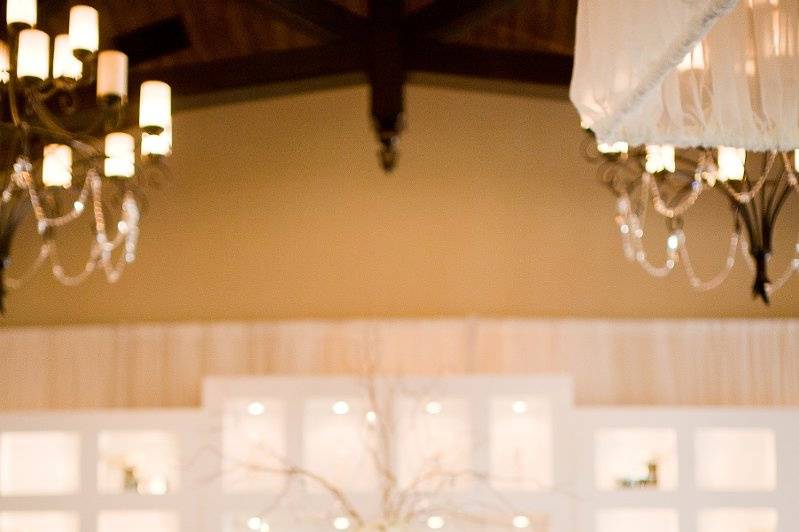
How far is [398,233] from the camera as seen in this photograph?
711cm

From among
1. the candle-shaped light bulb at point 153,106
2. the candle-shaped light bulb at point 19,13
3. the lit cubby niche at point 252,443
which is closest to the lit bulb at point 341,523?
the lit cubby niche at point 252,443

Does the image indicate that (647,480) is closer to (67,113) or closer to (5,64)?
(67,113)

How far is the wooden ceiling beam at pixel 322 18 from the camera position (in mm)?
5691

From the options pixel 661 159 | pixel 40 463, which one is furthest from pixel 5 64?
pixel 40 463

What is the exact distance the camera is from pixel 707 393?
676 cm

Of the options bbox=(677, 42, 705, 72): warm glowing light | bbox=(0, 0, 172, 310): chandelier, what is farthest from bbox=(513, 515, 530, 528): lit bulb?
bbox=(677, 42, 705, 72): warm glowing light

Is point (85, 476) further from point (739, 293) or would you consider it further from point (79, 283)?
point (739, 293)

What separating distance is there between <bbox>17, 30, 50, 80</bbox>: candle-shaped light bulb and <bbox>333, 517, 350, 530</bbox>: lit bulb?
336 cm

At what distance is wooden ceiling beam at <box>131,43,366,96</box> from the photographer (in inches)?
249

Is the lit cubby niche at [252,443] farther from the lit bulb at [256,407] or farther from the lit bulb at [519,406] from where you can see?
the lit bulb at [519,406]

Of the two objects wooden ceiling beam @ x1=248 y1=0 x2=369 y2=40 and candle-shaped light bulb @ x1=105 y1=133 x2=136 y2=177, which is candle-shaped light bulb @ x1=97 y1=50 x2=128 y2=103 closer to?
candle-shaped light bulb @ x1=105 y1=133 x2=136 y2=177

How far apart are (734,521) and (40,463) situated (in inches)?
158

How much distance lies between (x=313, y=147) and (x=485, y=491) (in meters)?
2.48

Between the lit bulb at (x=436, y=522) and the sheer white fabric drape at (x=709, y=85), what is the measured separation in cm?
375
